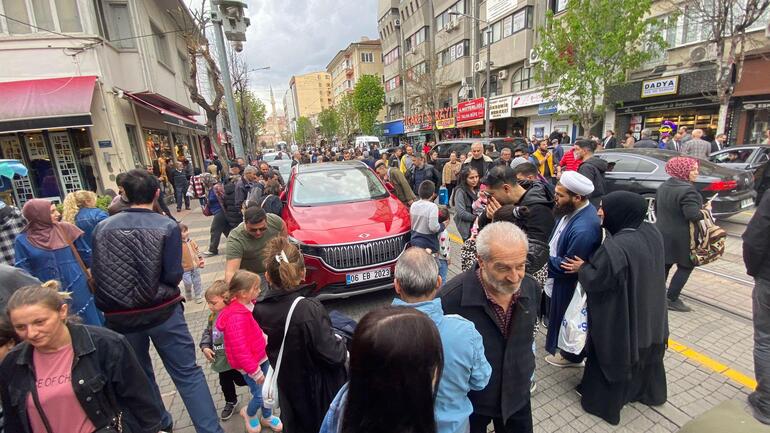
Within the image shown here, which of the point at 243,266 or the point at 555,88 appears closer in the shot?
the point at 243,266

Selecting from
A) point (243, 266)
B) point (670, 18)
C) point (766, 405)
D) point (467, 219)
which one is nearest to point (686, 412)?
point (766, 405)

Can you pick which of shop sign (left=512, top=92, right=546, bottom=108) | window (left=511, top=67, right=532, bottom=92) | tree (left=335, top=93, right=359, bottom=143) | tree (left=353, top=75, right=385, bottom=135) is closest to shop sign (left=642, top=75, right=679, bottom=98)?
shop sign (left=512, top=92, right=546, bottom=108)

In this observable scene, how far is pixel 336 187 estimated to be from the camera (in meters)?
5.78

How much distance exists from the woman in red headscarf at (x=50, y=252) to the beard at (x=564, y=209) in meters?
4.39

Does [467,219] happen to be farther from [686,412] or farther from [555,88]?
[555,88]

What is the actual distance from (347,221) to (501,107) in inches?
953

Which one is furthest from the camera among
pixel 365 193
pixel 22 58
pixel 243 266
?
pixel 22 58

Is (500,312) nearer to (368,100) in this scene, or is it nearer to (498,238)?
(498,238)

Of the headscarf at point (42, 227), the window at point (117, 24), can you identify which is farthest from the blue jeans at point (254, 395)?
the window at point (117, 24)

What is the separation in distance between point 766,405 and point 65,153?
16.5 meters

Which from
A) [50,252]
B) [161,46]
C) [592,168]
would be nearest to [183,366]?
[50,252]

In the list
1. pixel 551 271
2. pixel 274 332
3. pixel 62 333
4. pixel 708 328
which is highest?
pixel 62 333

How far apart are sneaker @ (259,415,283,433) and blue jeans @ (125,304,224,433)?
0.35 m

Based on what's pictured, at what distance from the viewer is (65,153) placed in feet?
37.6
